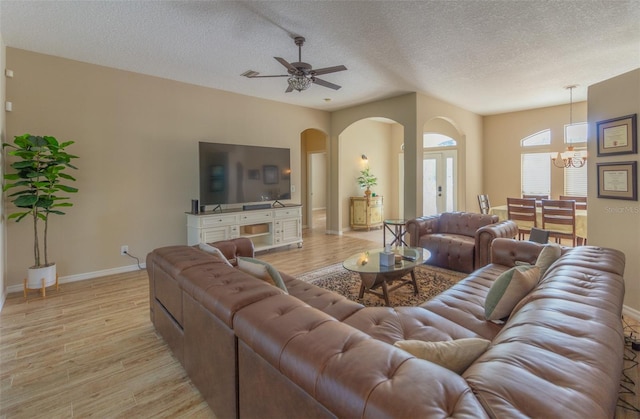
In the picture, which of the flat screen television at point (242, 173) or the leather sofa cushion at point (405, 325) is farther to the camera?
the flat screen television at point (242, 173)

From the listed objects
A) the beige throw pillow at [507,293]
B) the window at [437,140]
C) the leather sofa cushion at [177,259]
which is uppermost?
the window at [437,140]

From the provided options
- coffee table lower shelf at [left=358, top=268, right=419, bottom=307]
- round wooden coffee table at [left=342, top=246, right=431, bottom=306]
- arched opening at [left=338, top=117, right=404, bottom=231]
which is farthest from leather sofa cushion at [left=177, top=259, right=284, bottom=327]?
arched opening at [left=338, top=117, right=404, bottom=231]

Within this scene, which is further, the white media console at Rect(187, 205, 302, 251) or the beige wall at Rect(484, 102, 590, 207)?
the beige wall at Rect(484, 102, 590, 207)

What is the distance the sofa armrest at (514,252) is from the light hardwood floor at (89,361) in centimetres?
107

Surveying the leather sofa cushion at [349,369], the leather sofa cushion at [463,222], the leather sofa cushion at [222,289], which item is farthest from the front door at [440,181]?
the leather sofa cushion at [349,369]

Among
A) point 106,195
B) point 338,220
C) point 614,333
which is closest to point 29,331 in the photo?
point 106,195

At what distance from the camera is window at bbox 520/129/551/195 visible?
6965mm

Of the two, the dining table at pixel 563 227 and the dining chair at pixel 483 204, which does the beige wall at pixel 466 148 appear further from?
the dining table at pixel 563 227

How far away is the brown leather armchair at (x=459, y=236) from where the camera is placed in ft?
13.0

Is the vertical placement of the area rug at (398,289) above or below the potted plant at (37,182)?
below

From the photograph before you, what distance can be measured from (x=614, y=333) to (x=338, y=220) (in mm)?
6124

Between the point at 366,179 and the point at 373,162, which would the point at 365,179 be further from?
the point at 373,162

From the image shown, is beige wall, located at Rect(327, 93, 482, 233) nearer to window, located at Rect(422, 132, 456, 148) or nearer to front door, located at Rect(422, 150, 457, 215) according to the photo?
front door, located at Rect(422, 150, 457, 215)

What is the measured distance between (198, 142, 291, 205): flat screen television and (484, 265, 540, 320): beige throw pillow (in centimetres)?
427
